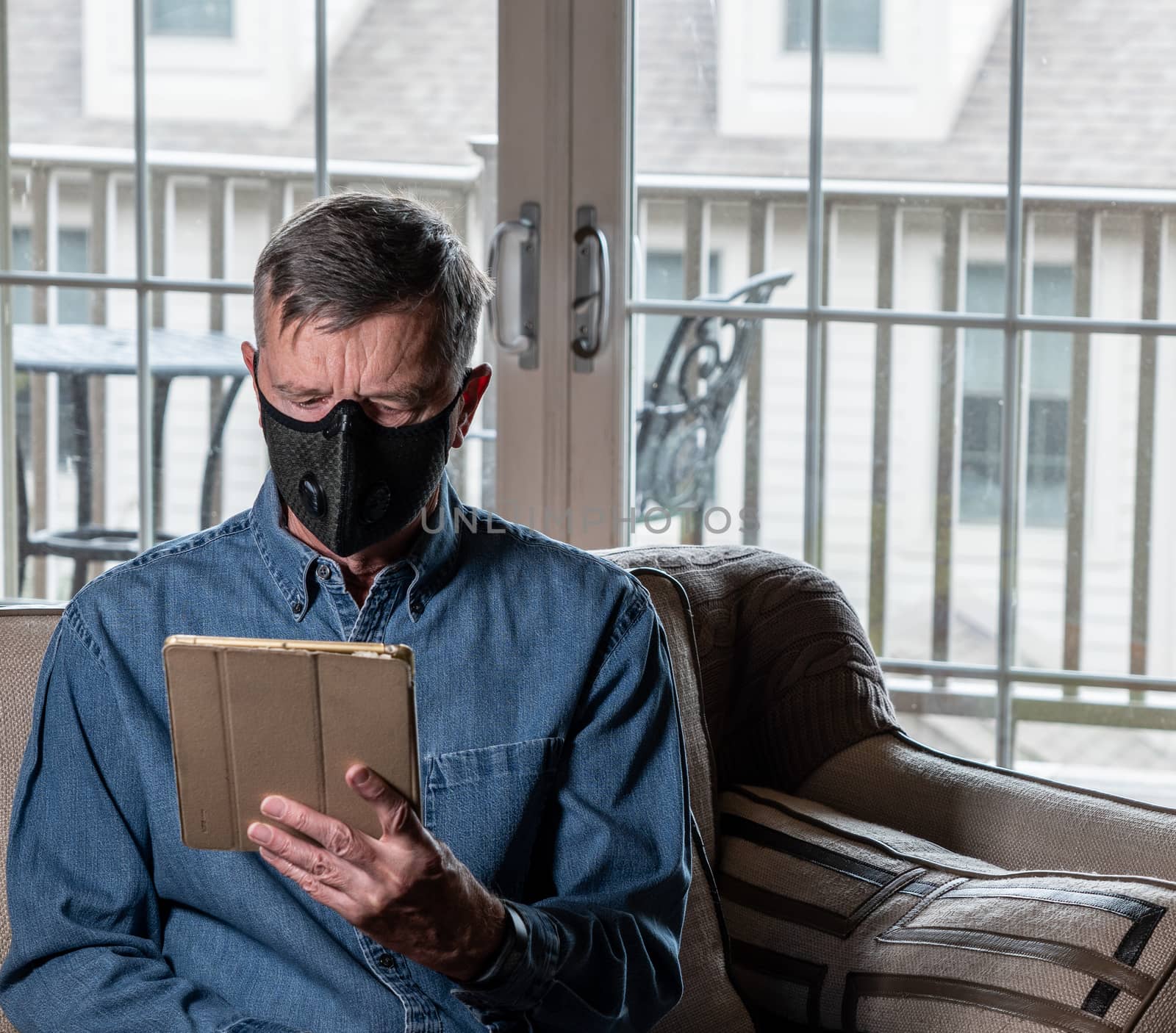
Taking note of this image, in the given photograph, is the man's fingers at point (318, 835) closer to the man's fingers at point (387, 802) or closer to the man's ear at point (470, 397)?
the man's fingers at point (387, 802)

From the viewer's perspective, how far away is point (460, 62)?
2.36 metres

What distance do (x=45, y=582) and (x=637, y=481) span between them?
1142 mm

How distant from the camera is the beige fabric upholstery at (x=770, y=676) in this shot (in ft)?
5.59

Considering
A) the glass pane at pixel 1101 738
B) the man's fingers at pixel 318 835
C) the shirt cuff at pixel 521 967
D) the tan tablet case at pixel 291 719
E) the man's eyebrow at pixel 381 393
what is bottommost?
the glass pane at pixel 1101 738

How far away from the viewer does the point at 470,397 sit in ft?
3.93

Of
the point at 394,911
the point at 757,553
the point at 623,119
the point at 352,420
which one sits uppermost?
the point at 623,119

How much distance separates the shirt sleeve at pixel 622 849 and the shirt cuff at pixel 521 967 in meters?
0.01

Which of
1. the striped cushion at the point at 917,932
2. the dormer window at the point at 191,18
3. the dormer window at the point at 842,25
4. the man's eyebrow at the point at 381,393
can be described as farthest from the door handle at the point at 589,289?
the man's eyebrow at the point at 381,393

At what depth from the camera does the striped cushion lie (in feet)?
3.98

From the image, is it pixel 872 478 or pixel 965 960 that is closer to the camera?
pixel 965 960

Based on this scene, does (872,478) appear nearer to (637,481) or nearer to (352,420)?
(637,481)

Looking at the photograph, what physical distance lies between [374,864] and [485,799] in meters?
0.24

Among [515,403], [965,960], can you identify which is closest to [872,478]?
[515,403]

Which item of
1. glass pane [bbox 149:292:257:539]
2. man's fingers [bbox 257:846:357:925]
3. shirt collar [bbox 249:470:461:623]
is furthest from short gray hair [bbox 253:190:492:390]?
glass pane [bbox 149:292:257:539]
